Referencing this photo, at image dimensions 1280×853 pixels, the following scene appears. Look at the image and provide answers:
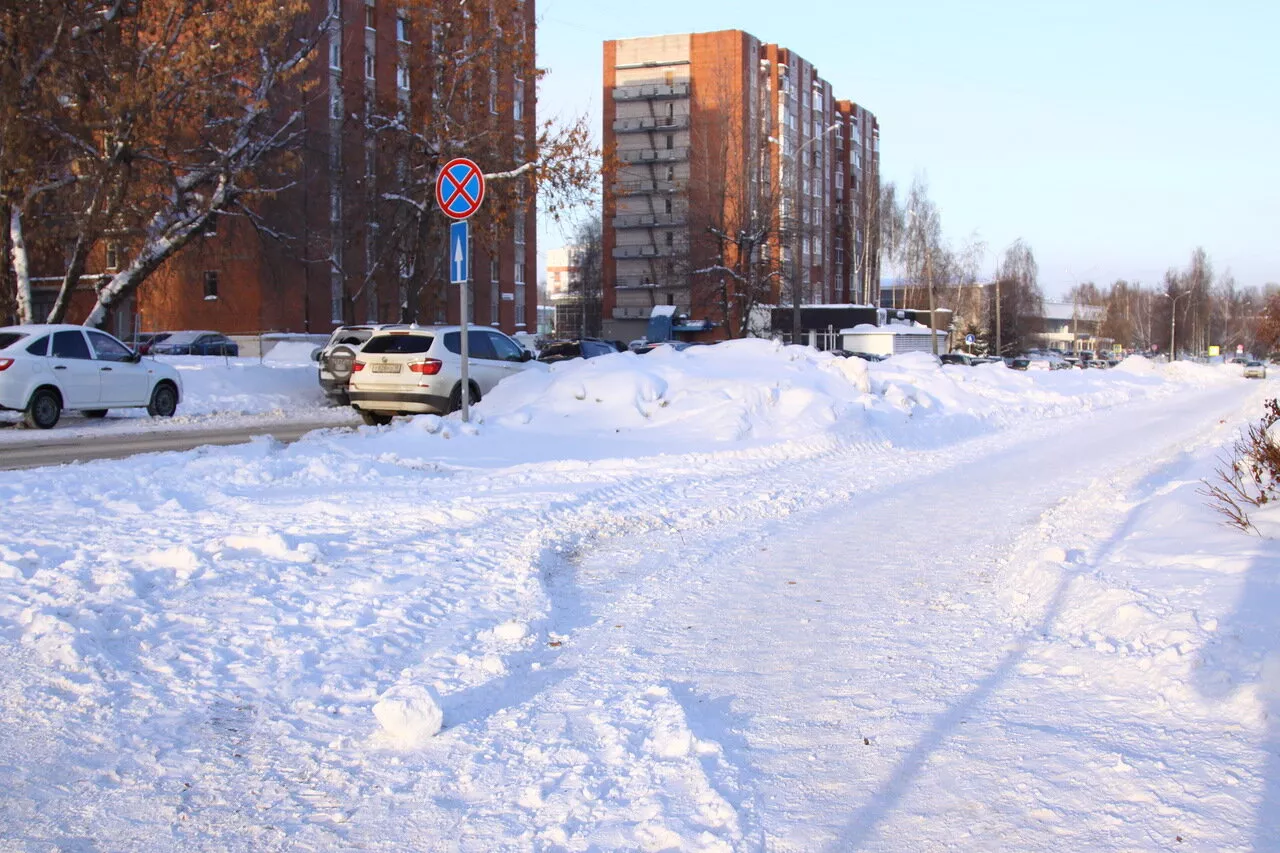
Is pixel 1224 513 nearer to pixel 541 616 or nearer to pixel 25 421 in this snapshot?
pixel 541 616

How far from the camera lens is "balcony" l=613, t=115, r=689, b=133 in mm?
90875

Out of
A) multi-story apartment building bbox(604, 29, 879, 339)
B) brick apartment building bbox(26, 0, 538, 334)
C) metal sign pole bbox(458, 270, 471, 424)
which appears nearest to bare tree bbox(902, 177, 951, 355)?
multi-story apartment building bbox(604, 29, 879, 339)

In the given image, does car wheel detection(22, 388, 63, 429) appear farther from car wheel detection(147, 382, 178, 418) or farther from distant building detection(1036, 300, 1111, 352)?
distant building detection(1036, 300, 1111, 352)

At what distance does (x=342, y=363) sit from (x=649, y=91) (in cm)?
7434

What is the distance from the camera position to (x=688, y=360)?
63.3 ft

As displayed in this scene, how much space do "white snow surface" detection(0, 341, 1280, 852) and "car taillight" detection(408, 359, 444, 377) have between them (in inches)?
246

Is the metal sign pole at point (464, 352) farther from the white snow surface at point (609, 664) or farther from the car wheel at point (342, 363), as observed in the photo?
the car wheel at point (342, 363)

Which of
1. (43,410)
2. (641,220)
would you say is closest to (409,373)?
(43,410)

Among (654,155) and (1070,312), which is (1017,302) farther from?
(1070,312)

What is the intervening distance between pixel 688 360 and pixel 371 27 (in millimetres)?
41468

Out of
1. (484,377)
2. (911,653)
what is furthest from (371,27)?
(911,653)

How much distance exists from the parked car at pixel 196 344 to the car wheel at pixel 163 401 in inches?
984

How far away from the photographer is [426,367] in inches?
698

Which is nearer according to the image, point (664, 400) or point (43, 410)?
point (664, 400)
